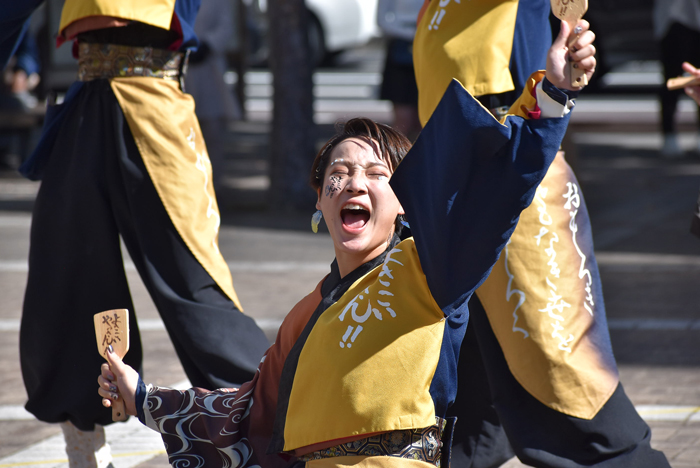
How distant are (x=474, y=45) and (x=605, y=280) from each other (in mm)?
3753

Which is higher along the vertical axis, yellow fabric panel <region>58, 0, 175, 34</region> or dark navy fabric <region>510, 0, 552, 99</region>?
yellow fabric panel <region>58, 0, 175, 34</region>

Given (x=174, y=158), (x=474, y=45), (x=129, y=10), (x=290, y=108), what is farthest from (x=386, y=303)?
(x=290, y=108)

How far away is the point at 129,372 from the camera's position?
2.21 m

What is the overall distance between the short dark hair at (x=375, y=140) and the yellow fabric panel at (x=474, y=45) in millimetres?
415

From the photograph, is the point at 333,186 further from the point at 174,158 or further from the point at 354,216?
the point at 174,158

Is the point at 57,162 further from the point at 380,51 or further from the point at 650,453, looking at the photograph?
the point at 380,51

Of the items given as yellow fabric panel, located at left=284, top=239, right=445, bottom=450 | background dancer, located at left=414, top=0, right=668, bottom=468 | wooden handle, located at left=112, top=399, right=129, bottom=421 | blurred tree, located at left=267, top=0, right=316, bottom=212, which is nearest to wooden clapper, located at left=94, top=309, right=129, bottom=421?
wooden handle, located at left=112, top=399, right=129, bottom=421

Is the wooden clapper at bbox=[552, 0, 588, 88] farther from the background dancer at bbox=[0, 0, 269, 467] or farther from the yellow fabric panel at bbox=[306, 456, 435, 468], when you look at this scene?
the background dancer at bbox=[0, 0, 269, 467]

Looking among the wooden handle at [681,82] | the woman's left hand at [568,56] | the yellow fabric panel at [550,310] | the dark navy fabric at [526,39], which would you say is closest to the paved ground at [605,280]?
the yellow fabric panel at [550,310]

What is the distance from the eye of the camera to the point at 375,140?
7.14ft

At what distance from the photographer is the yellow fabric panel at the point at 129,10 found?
297 centimetres

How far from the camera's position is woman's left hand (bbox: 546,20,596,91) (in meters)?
1.78

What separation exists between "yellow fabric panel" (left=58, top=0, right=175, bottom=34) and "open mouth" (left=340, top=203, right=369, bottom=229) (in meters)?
1.21

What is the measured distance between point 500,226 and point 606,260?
492cm
